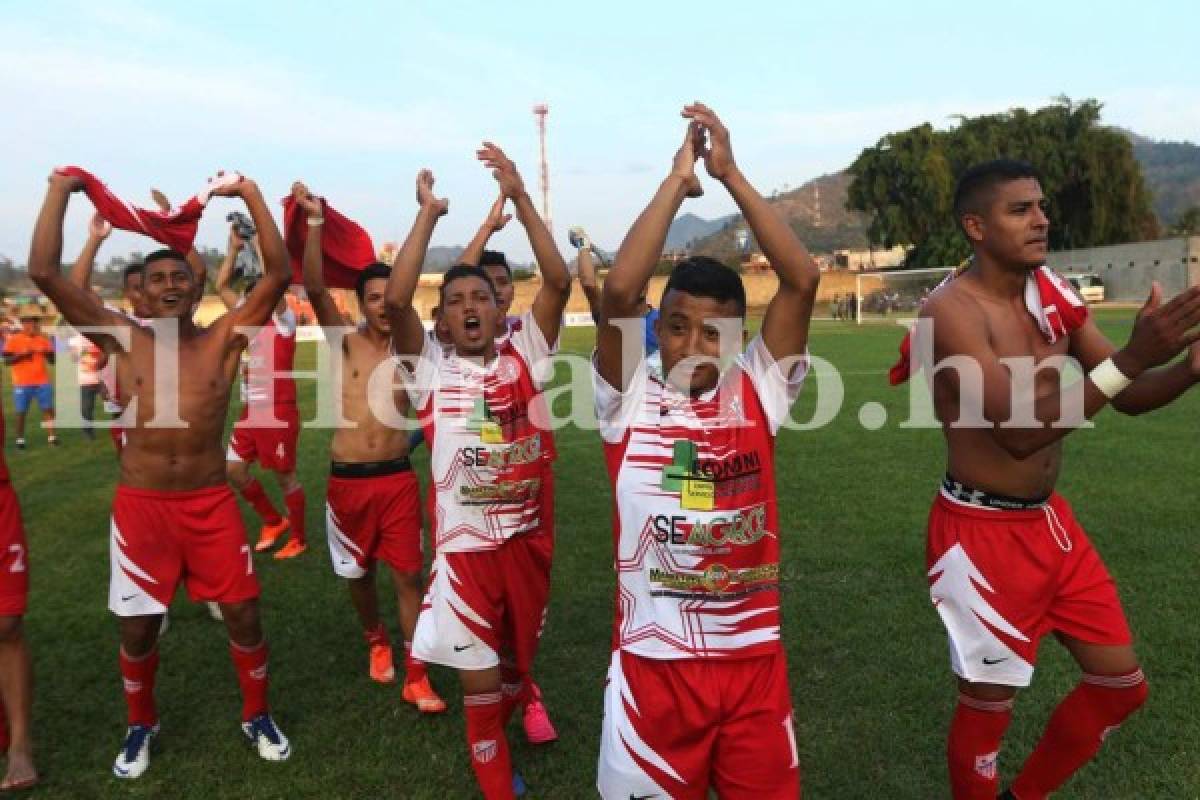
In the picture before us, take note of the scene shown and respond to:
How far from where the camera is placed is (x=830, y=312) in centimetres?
5234

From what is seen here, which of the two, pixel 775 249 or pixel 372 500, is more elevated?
pixel 775 249

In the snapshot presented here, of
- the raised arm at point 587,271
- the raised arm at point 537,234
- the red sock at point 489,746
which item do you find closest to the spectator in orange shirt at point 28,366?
the raised arm at point 587,271

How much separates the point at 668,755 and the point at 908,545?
481 cm

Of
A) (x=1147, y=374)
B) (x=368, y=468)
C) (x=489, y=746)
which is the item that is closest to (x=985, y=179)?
(x=1147, y=374)

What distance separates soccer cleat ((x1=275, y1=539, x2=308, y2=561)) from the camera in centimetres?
754

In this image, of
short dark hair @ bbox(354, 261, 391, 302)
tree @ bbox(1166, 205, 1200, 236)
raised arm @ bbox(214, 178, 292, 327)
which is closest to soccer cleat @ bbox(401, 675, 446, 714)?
raised arm @ bbox(214, 178, 292, 327)

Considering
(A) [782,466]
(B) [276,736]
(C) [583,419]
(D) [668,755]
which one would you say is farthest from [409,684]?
(C) [583,419]

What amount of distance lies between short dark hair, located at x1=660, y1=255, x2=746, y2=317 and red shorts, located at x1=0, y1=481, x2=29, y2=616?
137 inches

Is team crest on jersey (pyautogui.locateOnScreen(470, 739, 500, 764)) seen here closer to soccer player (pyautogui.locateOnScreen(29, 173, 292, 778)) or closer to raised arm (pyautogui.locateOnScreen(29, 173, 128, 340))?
soccer player (pyautogui.locateOnScreen(29, 173, 292, 778))

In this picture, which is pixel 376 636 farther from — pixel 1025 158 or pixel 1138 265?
pixel 1025 158

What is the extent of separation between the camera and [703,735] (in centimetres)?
267

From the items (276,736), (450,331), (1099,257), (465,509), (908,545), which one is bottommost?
(276,736)

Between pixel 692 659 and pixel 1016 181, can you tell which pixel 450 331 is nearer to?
pixel 692 659

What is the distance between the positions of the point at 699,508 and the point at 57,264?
3252mm
